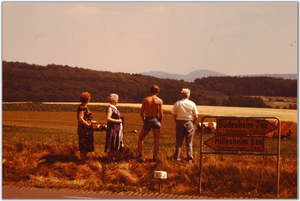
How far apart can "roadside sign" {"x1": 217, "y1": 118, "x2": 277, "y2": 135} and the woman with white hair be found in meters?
2.89

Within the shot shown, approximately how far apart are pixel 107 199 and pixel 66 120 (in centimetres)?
2288

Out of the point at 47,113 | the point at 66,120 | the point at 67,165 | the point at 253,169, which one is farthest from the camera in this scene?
the point at 47,113

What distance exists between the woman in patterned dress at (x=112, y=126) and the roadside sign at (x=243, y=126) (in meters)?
2.89

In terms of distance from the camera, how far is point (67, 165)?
1107 centimetres

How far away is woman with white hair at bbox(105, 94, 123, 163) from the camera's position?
1041cm

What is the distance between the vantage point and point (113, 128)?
1065 centimetres

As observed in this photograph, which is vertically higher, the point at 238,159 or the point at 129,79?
the point at 129,79

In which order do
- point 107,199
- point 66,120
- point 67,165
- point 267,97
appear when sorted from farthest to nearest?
point 267,97 → point 66,120 → point 67,165 → point 107,199

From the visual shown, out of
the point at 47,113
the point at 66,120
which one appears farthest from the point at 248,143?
the point at 47,113

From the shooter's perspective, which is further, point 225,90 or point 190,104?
point 225,90

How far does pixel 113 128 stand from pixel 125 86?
36223 millimetres

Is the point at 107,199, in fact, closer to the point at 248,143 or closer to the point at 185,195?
the point at 185,195

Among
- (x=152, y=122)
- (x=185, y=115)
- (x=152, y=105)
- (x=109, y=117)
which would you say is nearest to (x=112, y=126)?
(x=109, y=117)

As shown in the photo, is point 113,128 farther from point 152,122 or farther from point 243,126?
point 243,126
